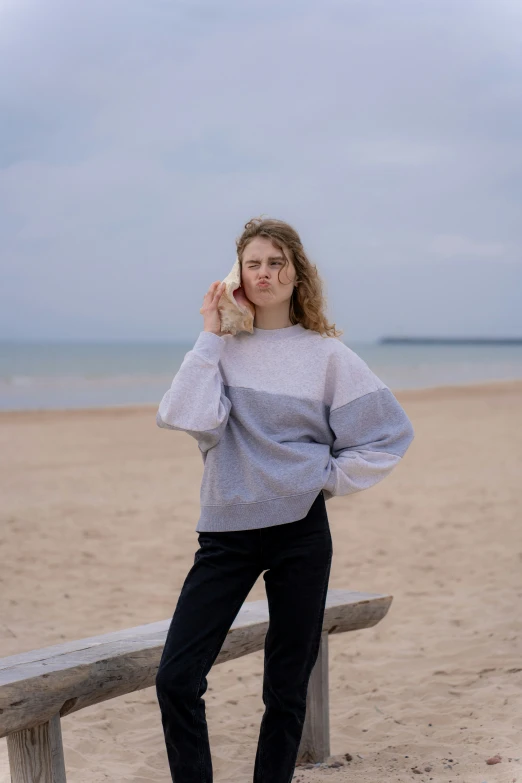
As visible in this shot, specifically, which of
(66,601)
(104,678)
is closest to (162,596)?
(66,601)

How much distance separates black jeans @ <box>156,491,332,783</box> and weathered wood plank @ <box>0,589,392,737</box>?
0.33m

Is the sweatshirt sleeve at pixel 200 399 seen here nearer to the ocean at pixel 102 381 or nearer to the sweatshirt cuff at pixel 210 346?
the sweatshirt cuff at pixel 210 346

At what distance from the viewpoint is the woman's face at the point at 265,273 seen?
101 inches

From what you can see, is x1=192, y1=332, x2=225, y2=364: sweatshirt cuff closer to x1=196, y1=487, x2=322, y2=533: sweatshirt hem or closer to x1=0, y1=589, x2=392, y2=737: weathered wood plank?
x1=196, y1=487, x2=322, y2=533: sweatshirt hem

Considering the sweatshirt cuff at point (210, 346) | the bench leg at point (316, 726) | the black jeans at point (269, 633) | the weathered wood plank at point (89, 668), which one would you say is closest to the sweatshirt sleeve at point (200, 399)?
the sweatshirt cuff at point (210, 346)

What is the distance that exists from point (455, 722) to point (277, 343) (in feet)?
6.82

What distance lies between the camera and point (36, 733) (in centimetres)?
244

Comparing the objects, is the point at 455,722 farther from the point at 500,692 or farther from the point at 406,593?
the point at 406,593

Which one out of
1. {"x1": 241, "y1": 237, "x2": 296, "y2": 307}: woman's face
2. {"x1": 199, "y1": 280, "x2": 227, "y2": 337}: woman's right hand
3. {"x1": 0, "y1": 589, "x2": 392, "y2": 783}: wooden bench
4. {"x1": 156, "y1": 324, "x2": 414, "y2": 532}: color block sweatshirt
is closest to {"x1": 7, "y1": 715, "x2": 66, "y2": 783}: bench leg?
{"x1": 0, "y1": 589, "x2": 392, "y2": 783}: wooden bench

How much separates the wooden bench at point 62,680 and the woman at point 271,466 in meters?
0.34

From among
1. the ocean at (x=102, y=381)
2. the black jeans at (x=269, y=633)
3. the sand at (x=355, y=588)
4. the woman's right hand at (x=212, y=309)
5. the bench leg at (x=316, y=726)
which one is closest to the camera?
the black jeans at (x=269, y=633)

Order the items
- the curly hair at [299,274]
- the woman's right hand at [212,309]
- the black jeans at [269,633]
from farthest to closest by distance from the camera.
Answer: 1. the curly hair at [299,274]
2. the woman's right hand at [212,309]
3. the black jeans at [269,633]

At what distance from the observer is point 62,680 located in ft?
7.89

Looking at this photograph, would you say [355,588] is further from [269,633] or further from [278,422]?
[278,422]
